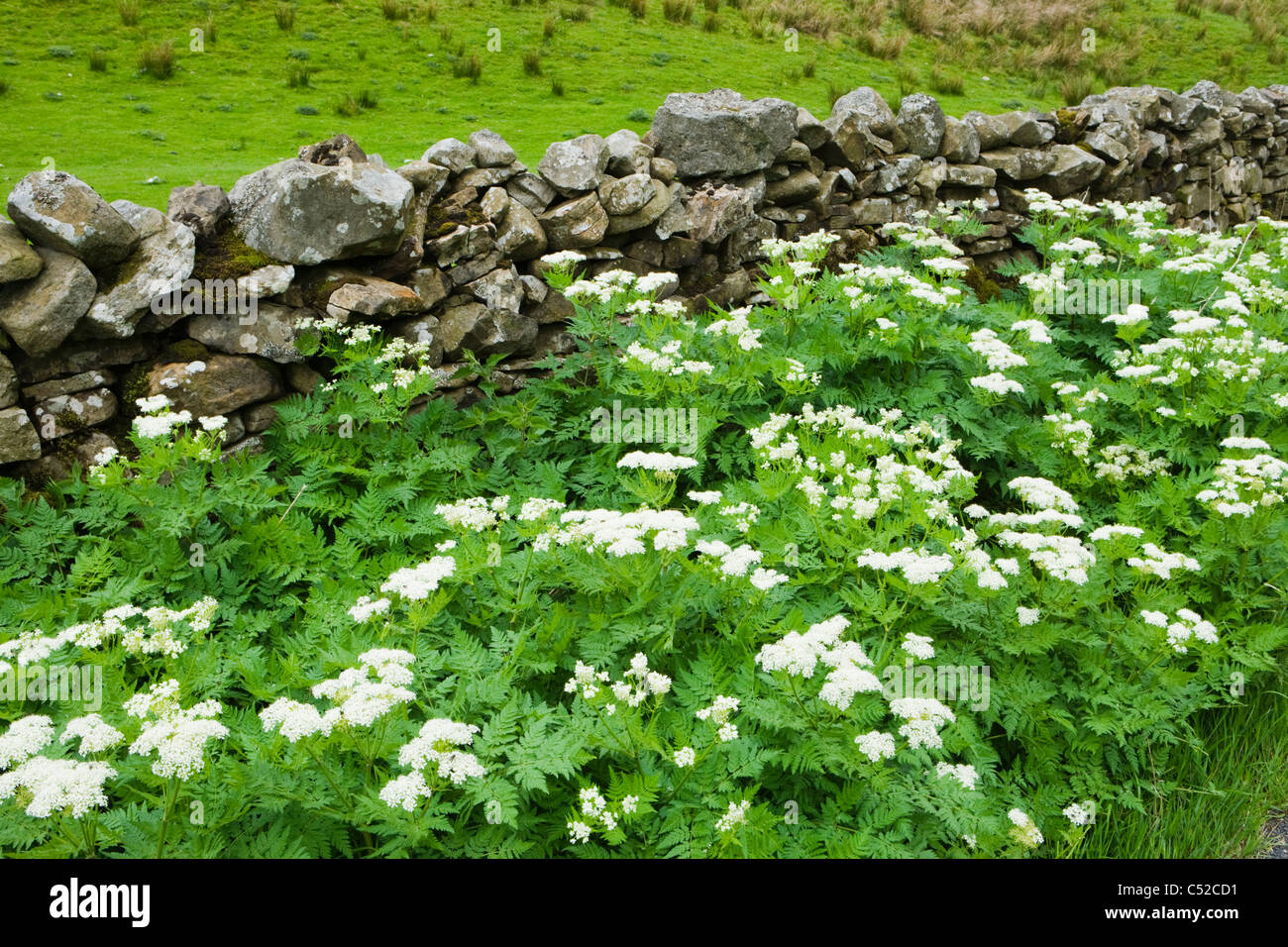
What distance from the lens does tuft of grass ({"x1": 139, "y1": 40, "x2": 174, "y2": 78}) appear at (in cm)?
997

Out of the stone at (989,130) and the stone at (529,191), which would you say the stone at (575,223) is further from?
the stone at (989,130)

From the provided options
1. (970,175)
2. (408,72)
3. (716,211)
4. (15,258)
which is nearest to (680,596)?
(15,258)

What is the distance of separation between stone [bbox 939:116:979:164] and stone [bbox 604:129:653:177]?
4.34m

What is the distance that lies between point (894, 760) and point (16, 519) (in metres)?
5.36

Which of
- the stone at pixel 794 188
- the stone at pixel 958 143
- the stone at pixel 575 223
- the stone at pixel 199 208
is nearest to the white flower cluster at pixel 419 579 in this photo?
the stone at pixel 199 208

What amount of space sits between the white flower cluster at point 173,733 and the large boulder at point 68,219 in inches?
152

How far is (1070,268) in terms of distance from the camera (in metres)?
9.19

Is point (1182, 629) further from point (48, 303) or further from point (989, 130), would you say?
point (989, 130)

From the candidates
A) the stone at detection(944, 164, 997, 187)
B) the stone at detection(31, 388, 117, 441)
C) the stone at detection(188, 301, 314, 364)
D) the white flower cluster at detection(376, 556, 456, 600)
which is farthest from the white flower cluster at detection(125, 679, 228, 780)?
the stone at detection(944, 164, 997, 187)

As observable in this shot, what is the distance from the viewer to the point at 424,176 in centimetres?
701

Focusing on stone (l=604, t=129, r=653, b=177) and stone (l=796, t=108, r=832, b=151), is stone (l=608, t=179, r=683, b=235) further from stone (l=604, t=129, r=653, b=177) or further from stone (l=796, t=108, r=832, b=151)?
stone (l=796, t=108, r=832, b=151)

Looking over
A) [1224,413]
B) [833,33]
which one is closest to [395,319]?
[1224,413]

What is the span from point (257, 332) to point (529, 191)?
8.97ft
